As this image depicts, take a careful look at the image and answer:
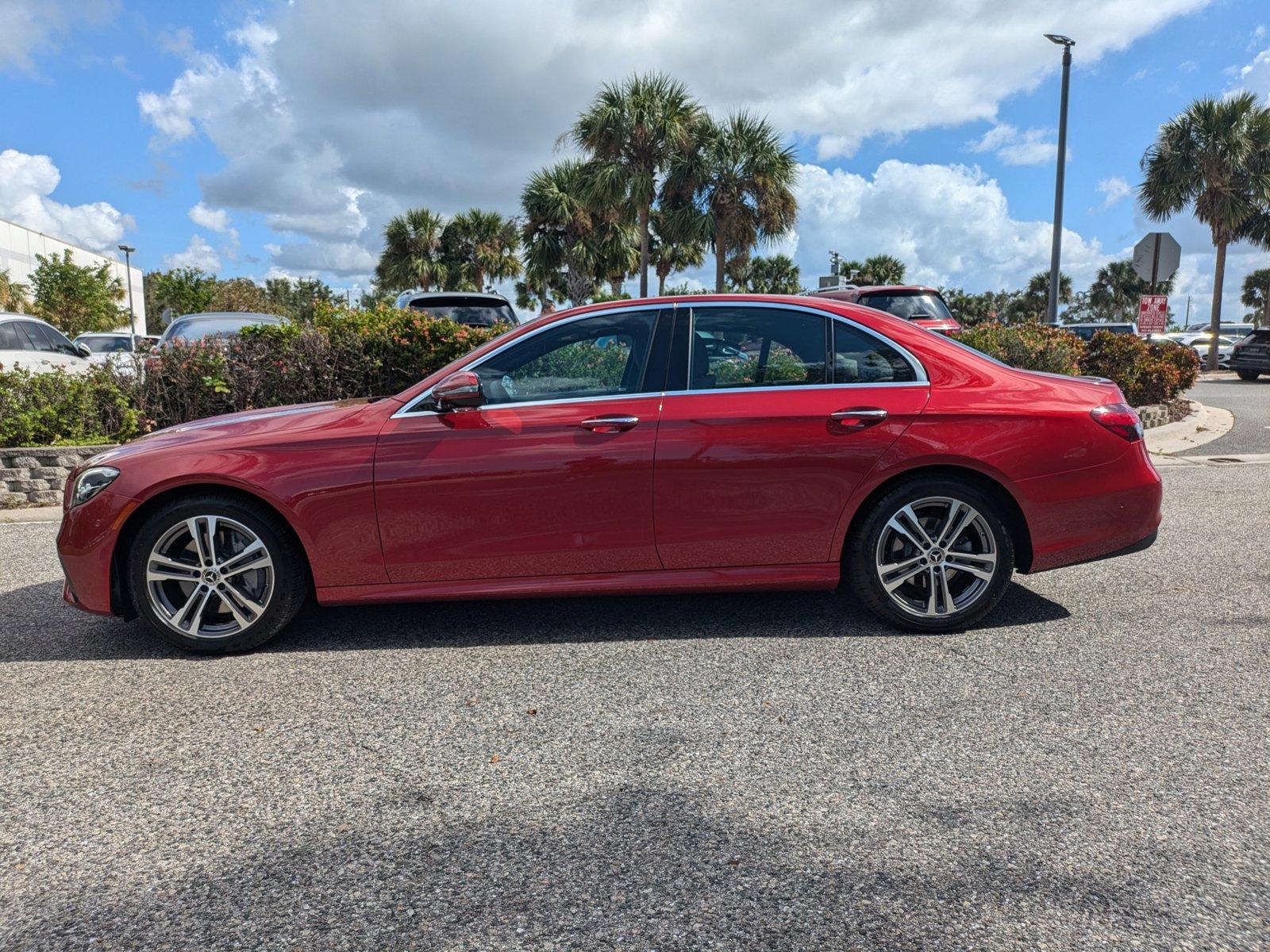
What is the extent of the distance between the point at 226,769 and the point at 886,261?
53765 mm

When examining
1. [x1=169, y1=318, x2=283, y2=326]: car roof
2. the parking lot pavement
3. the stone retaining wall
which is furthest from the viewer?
[x1=169, y1=318, x2=283, y2=326]: car roof

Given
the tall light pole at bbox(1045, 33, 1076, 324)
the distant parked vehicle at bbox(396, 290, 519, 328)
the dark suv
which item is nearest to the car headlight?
the distant parked vehicle at bbox(396, 290, 519, 328)

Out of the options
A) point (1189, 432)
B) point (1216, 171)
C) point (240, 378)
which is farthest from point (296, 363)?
point (1216, 171)

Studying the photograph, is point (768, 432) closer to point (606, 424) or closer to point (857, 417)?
point (857, 417)

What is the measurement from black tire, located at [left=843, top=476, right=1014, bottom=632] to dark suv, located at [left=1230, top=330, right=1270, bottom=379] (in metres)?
24.6

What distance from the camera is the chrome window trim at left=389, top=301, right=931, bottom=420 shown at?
4.07 meters

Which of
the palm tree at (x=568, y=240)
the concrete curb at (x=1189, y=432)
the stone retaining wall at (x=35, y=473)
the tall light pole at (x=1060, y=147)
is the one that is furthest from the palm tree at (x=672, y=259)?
the stone retaining wall at (x=35, y=473)

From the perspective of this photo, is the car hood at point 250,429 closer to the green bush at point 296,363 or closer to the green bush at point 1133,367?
the green bush at point 296,363

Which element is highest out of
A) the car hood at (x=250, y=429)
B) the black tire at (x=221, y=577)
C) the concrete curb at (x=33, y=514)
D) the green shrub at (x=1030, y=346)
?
the green shrub at (x=1030, y=346)

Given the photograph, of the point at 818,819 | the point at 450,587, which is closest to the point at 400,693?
the point at 450,587

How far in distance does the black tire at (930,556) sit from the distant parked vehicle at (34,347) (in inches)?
387

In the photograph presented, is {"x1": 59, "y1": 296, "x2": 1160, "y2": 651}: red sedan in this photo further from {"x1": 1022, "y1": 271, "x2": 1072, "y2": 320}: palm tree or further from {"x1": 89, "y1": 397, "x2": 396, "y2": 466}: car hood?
{"x1": 1022, "y1": 271, "x2": 1072, "y2": 320}: palm tree

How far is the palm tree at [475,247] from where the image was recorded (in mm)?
41719

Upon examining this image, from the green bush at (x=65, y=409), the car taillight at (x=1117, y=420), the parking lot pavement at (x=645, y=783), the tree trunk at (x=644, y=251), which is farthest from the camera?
the tree trunk at (x=644, y=251)
